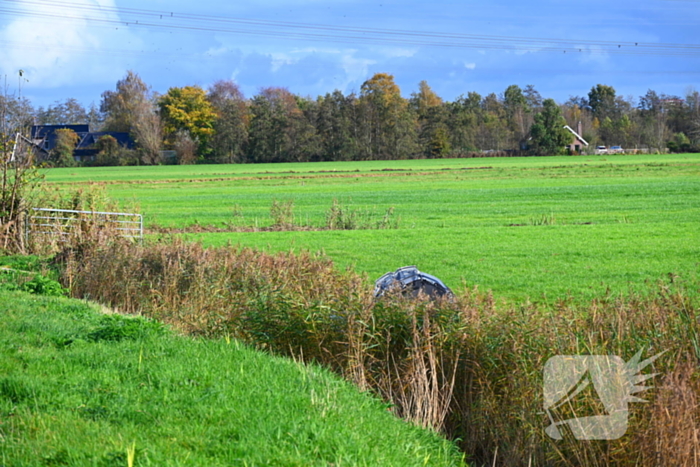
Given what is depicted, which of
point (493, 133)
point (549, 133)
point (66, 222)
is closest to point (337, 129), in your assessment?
point (493, 133)

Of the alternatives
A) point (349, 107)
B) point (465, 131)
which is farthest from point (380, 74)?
point (465, 131)

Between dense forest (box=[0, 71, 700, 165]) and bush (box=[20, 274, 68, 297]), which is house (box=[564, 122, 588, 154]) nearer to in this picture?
dense forest (box=[0, 71, 700, 165])

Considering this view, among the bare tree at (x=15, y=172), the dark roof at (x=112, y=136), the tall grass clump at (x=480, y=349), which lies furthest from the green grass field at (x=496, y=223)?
the dark roof at (x=112, y=136)

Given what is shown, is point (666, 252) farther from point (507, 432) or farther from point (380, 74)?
point (380, 74)

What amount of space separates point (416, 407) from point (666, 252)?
12146 mm

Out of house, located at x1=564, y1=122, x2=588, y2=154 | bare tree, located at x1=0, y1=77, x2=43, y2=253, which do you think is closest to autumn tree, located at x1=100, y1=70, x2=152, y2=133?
house, located at x1=564, y1=122, x2=588, y2=154

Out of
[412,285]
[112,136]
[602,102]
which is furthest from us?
[602,102]

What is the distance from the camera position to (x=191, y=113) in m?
110

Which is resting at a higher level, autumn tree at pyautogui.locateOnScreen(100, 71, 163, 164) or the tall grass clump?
autumn tree at pyautogui.locateOnScreen(100, 71, 163, 164)

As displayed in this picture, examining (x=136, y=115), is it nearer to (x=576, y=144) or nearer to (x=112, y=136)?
(x=112, y=136)

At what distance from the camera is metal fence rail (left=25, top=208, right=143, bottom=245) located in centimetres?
1867

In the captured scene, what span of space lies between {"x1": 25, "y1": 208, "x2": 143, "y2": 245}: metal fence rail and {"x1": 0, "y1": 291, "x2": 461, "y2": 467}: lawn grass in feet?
32.7

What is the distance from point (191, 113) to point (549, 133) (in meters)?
53.4

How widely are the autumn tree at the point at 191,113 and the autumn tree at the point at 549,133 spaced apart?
48.6 m
